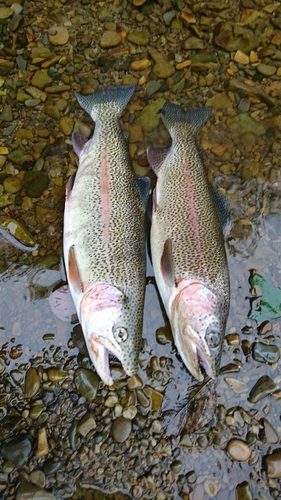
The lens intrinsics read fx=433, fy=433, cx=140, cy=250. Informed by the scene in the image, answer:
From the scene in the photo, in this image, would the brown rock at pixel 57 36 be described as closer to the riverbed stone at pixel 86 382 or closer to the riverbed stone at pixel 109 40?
the riverbed stone at pixel 109 40

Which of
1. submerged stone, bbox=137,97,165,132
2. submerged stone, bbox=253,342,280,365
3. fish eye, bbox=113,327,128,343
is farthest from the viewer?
submerged stone, bbox=137,97,165,132

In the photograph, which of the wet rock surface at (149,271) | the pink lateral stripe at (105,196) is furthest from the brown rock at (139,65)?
the pink lateral stripe at (105,196)

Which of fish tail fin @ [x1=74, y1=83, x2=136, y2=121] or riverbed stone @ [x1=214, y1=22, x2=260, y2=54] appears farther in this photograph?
riverbed stone @ [x1=214, y1=22, x2=260, y2=54]

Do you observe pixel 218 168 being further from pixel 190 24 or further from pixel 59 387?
pixel 59 387

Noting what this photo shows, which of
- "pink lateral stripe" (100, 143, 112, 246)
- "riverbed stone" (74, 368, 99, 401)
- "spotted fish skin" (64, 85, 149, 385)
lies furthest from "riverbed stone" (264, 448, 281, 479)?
"pink lateral stripe" (100, 143, 112, 246)

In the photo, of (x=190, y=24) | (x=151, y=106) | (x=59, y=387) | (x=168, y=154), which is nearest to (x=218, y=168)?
(x=168, y=154)

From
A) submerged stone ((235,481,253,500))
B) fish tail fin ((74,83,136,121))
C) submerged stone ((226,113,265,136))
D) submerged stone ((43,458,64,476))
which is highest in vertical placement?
fish tail fin ((74,83,136,121))

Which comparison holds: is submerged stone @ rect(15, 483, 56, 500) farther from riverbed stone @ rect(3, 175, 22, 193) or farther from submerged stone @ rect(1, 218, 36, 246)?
riverbed stone @ rect(3, 175, 22, 193)

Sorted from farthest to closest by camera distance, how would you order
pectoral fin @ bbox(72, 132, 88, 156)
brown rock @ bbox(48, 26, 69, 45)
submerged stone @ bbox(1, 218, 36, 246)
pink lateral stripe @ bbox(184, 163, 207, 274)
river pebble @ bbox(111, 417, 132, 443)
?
brown rock @ bbox(48, 26, 69, 45) → pectoral fin @ bbox(72, 132, 88, 156) → submerged stone @ bbox(1, 218, 36, 246) → pink lateral stripe @ bbox(184, 163, 207, 274) → river pebble @ bbox(111, 417, 132, 443)
